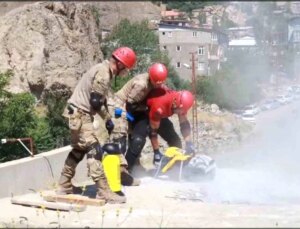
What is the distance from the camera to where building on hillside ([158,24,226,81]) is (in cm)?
2599

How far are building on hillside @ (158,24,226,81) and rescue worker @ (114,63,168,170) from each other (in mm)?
13655

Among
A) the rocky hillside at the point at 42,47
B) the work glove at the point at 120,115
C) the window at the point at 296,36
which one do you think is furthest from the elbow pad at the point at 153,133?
the rocky hillside at the point at 42,47

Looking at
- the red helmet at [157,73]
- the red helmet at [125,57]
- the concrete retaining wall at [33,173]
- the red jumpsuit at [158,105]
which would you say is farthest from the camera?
the red jumpsuit at [158,105]

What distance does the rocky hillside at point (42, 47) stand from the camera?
20.4 metres

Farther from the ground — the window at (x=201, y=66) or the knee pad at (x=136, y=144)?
the knee pad at (x=136, y=144)

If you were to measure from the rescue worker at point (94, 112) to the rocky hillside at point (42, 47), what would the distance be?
41.1 feet

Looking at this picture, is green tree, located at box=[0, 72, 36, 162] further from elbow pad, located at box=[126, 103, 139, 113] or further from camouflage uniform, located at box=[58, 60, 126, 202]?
camouflage uniform, located at box=[58, 60, 126, 202]

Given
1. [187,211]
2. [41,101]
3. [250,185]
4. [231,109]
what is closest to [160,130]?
[250,185]

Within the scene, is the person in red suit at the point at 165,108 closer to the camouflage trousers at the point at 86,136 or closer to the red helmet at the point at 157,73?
the red helmet at the point at 157,73

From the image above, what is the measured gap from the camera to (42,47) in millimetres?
21516

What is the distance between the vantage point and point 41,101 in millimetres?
18828

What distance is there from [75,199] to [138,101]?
6.18 ft

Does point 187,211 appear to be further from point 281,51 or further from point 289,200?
point 281,51

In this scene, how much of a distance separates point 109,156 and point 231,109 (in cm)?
3238
